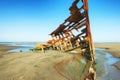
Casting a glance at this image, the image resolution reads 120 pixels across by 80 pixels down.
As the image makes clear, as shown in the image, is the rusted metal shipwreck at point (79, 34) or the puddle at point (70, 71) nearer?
the puddle at point (70, 71)

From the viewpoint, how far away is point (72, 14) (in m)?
11.6

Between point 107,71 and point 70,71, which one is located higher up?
point 70,71

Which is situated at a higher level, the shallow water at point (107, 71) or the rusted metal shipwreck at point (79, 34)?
the rusted metal shipwreck at point (79, 34)

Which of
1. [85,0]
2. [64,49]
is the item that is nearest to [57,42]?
[64,49]

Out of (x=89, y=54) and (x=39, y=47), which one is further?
(x=39, y=47)

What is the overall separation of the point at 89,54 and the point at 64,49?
9.69 feet

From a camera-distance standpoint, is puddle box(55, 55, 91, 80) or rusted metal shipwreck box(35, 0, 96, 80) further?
rusted metal shipwreck box(35, 0, 96, 80)

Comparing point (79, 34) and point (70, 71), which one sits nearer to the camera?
point (70, 71)

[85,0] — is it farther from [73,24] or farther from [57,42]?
[57,42]

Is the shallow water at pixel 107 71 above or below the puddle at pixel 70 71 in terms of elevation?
below

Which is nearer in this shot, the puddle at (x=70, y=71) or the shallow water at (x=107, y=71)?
the puddle at (x=70, y=71)

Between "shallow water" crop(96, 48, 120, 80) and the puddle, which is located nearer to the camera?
the puddle

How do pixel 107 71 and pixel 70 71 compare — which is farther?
pixel 107 71

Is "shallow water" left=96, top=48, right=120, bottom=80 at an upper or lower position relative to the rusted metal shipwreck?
lower
